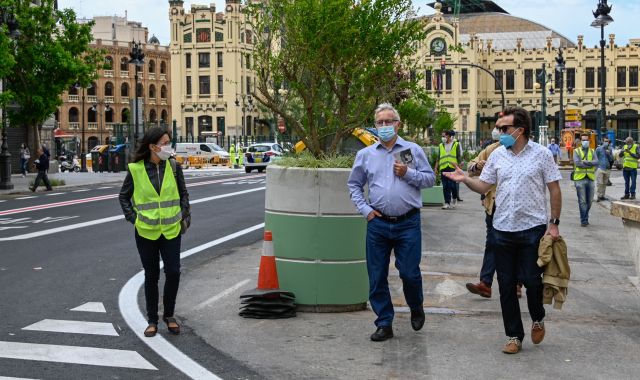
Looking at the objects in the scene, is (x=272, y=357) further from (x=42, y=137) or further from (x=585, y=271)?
(x=42, y=137)

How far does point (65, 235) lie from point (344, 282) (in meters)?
8.99

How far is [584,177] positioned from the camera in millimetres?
19672

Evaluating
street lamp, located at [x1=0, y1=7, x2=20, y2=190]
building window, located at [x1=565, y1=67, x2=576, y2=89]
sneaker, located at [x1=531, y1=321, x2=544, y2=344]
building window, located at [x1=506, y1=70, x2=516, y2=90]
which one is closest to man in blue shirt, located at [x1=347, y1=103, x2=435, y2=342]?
sneaker, located at [x1=531, y1=321, x2=544, y2=344]

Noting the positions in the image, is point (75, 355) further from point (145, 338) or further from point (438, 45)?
point (438, 45)

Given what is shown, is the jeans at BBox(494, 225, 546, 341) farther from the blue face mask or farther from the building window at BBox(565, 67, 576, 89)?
the building window at BBox(565, 67, 576, 89)

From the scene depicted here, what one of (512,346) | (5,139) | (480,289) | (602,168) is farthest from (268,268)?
(5,139)

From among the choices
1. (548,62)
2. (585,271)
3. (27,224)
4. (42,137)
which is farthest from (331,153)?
(548,62)

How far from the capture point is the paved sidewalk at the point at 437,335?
22.6 ft

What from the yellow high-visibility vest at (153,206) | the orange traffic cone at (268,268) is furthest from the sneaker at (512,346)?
the yellow high-visibility vest at (153,206)

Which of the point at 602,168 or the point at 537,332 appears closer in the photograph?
the point at 537,332

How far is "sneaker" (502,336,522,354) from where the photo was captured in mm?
7289

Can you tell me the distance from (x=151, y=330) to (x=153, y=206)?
3.48 ft

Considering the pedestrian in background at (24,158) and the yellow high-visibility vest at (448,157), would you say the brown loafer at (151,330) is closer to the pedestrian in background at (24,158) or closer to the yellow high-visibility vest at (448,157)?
the yellow high-visibility vest at (448,157)

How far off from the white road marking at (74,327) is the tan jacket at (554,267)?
368 cm
